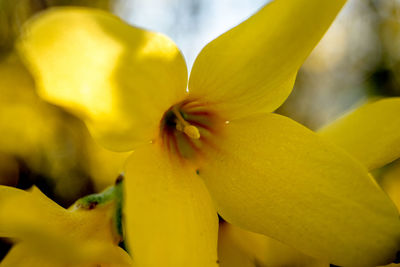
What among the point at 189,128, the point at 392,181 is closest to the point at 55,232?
the point at 189,128

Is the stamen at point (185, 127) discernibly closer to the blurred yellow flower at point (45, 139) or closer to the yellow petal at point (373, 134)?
the yellow petal at point (373, 134)

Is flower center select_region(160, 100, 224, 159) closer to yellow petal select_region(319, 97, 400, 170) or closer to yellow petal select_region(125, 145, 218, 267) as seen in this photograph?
yellow petal select_region(125, 145, 218, 267)

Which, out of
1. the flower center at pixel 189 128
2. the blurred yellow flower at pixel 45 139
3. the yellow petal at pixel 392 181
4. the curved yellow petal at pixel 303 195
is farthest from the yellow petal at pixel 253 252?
the blurred yellow flower at pixel 45 139

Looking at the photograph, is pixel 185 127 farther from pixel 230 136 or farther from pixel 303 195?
pixel 303 195

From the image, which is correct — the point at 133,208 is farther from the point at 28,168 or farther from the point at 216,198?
the point at 28,168

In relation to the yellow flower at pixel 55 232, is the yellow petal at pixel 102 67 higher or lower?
higher

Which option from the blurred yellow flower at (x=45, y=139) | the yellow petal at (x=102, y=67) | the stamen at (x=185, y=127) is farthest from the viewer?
the blurred yellow flower at (x=45, y=139)

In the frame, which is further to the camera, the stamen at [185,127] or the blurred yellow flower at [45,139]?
the blurred yellow flower at [45,139]

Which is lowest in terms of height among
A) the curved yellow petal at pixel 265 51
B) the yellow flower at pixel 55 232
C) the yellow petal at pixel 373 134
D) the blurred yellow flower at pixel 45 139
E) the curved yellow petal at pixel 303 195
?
the yellow flower at pixel 55 232

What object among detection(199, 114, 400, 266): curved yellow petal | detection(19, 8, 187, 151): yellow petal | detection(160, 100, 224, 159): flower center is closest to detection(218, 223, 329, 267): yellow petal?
detection(199, 114, 400, 266): curved yellow petal
